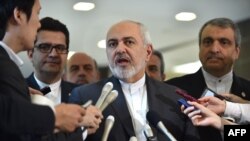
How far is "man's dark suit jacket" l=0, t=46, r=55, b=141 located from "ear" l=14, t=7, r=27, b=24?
0.26 feet

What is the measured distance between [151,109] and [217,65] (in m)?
0.52

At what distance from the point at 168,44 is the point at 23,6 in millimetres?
1860

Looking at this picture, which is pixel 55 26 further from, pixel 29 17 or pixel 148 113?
pixel 29 17

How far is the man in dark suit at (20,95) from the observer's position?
3.17 feet

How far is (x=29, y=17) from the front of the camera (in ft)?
3.82

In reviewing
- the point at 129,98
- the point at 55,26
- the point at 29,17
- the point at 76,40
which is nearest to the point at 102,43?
the point at 76,40

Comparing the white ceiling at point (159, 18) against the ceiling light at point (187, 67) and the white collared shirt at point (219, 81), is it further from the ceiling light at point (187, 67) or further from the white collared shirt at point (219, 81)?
the white collared shirt at point (219, 81)

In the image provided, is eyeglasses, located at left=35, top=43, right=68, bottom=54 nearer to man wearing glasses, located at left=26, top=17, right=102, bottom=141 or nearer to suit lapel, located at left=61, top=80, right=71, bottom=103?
man wearing glasses, located at left=26, top=17, right=102, bottom=141

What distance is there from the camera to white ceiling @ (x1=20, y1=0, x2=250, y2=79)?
288 centimetres

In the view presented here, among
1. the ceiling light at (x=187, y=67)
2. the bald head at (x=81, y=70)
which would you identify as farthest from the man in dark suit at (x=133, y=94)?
the ceiling light at (x=187, y=67)

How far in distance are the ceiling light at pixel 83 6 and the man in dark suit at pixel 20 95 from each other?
1666mm

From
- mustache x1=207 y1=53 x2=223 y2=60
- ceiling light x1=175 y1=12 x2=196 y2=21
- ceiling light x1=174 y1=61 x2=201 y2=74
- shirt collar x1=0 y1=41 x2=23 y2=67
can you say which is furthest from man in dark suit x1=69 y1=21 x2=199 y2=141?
ceiling light x1=175 y1=12 x2=196 y2=21

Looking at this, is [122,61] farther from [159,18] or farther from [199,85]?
[159,18]

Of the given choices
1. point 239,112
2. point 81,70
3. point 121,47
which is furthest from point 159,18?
point 239,112
